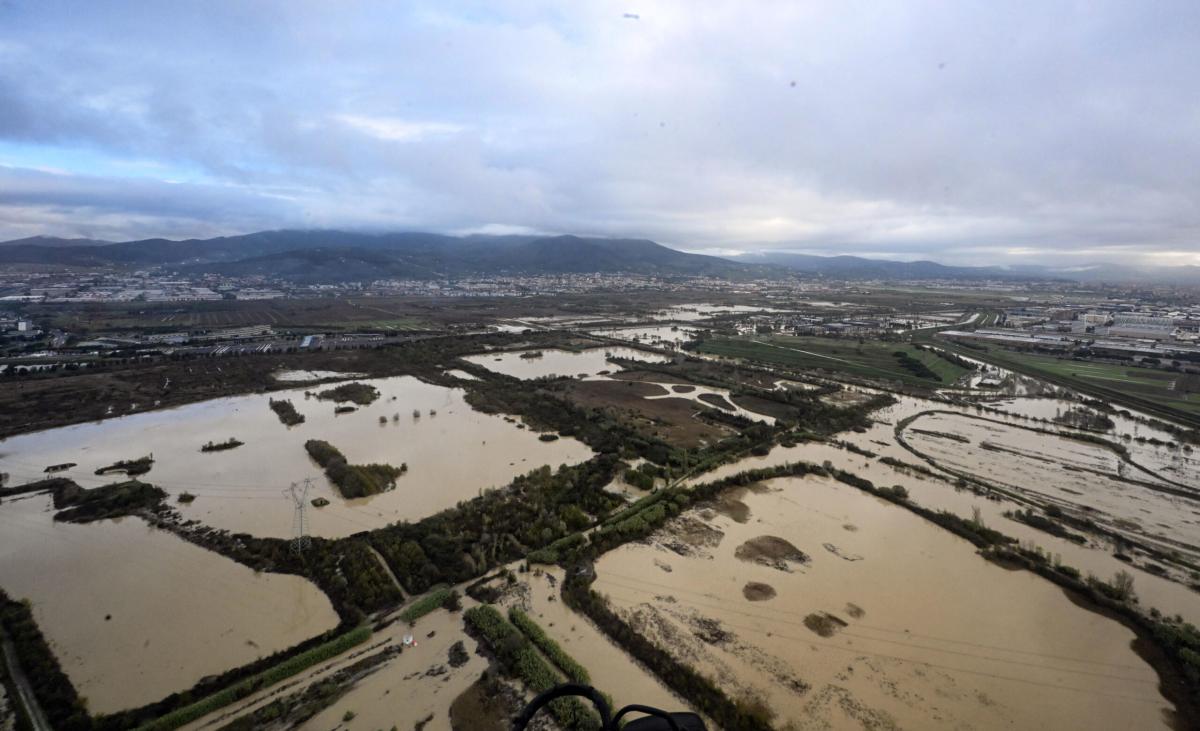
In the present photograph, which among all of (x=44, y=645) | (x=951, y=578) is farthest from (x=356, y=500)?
(x=951, y=578)

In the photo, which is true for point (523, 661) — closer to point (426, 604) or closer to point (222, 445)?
point (426, 604)

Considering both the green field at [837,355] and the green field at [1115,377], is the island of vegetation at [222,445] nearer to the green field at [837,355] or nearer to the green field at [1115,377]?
the green field at [837,355]

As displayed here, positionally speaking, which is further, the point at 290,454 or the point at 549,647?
the point at 290,454

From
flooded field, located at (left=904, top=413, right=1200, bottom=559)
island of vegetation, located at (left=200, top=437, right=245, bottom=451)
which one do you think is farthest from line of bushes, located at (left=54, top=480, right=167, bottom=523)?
flooded field, located at (left=904, top=413, right=1200, bottom=559)

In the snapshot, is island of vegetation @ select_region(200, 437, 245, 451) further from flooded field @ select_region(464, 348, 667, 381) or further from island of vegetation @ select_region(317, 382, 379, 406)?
flooded field @ select_region(464, 348, 667, 381)

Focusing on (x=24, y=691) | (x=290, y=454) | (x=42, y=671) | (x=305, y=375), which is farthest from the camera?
(x=305, y=375)

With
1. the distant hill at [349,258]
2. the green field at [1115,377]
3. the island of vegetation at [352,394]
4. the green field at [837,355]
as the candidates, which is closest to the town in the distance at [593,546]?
the green field at [1115,377]

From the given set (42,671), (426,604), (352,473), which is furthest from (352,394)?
(426,604)
